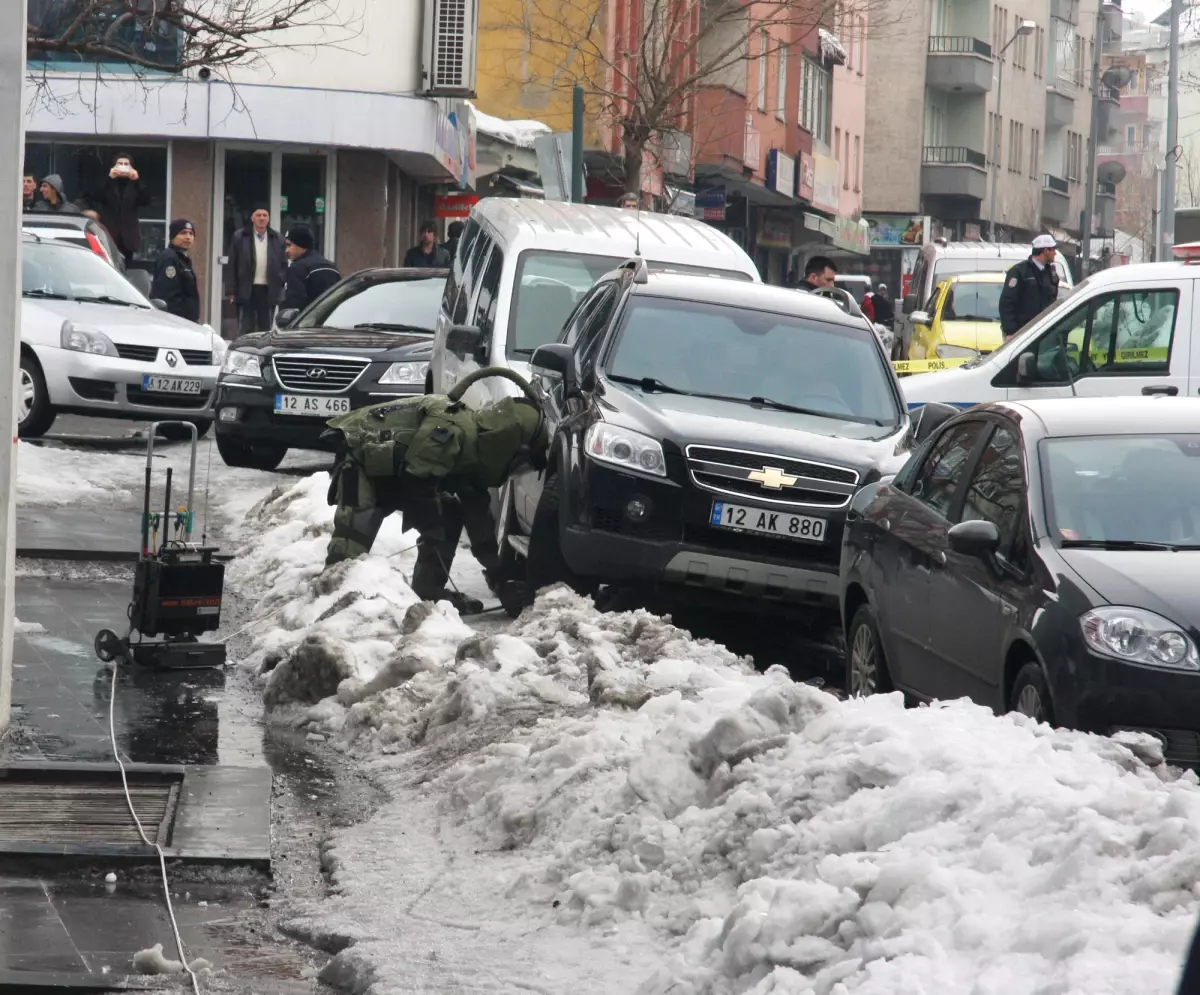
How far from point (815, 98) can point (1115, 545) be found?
6007 centimetres

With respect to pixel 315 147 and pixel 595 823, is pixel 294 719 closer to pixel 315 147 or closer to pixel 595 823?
pixel 595 823

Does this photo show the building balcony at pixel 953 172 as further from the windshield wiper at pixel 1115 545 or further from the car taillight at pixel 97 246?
the windshield wiper at pixel 1115 545

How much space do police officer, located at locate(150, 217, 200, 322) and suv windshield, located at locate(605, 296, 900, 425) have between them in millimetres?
12303

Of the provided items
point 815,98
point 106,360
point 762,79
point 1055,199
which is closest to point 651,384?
point 106,360

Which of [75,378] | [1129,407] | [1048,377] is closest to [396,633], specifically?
[1129,407]

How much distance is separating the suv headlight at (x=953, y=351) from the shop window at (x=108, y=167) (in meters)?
13.4

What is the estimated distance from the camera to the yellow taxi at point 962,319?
79.8ft

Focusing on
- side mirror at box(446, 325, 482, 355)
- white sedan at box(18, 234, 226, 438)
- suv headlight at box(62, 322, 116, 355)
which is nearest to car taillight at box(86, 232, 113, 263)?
white sedan at box(18, 234, 226, 438)

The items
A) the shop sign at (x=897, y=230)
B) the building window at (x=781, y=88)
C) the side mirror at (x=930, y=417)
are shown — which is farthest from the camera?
the shop sign at (x=897, y=230)

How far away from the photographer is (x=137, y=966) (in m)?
5.19

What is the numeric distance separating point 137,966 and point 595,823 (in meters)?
1.40

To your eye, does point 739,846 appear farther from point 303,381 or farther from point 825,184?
point 825,184

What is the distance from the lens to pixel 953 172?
8206cm

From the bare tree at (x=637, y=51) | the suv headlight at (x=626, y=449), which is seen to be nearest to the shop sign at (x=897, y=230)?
Result: the bare tree at (x=637, y=51)
